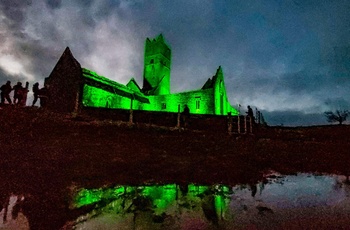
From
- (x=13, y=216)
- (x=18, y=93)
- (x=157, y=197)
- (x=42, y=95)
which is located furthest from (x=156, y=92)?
(x=13, y=216)

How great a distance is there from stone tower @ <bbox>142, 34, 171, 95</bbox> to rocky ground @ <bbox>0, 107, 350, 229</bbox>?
49.0 metres

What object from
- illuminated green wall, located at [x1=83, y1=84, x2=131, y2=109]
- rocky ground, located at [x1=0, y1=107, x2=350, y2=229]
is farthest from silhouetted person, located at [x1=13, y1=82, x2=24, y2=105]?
illuminated green wall, located at [x1=83, y1=84, x2=131, y2=109]

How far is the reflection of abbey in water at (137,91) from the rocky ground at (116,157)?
428 cm

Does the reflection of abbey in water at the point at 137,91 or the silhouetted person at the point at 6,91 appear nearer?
the silhouetted person at the point at 6,91

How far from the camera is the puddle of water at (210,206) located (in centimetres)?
398

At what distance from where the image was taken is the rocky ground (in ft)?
20.7

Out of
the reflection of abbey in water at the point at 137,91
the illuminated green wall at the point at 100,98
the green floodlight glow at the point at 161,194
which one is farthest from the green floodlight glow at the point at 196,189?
the illuminated green wall at the point at 100,98

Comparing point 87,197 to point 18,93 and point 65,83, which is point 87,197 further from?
point 65,83

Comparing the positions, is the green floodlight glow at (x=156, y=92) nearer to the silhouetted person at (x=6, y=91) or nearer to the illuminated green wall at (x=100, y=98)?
the illuminated green wall at (x=100, y=98)

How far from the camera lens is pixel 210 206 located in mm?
5023

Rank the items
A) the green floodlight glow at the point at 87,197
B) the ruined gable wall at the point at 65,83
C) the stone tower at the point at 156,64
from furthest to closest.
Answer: the stone tower at the point at 156,64
the ruined gable wall at the point at 65,83
the green floodlight glow at the point at 87,197

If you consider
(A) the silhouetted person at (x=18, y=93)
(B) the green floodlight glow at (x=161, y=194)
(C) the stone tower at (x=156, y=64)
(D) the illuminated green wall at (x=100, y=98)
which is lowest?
(B) the green floodlight glow at (x=161, y=194)

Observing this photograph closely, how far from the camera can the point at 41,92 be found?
1972 cm

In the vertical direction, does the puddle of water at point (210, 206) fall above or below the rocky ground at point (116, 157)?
below
